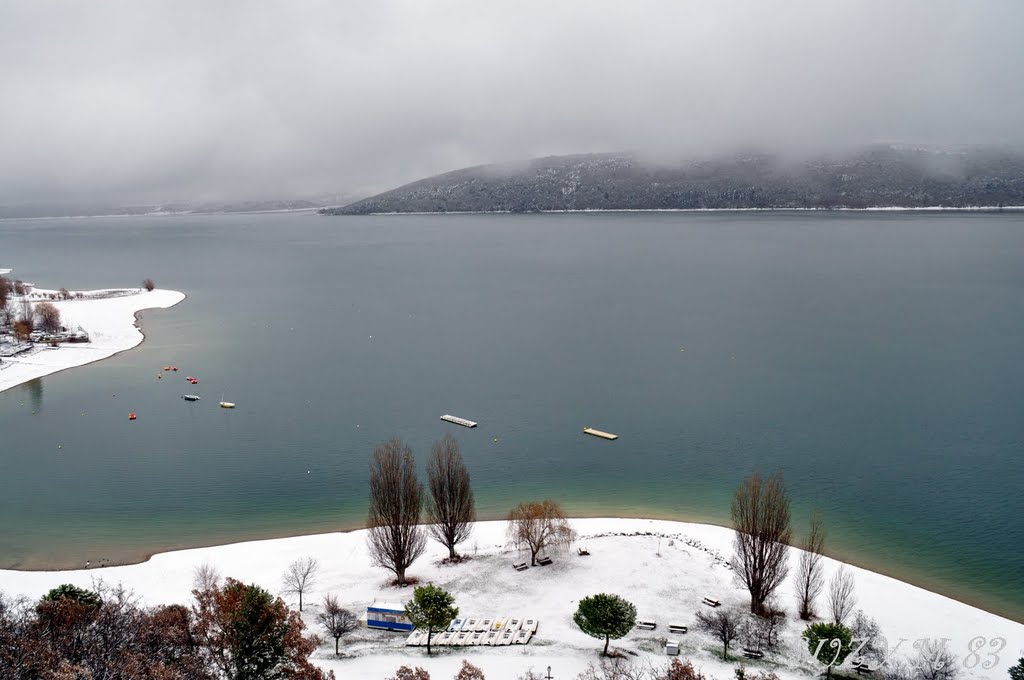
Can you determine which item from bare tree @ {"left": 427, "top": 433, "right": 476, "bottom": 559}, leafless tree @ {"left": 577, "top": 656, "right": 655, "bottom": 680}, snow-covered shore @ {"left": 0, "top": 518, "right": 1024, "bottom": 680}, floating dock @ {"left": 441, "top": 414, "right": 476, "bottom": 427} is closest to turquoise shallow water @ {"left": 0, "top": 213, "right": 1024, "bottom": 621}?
floating dock @ {"left": 441, "top": 414, "right": 476, "bottom": 427}

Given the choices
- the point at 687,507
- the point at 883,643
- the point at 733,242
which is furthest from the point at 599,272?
the point at 883,643

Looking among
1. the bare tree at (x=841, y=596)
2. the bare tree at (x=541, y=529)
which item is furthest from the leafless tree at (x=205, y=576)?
the bare tree at (x=841, y=596)

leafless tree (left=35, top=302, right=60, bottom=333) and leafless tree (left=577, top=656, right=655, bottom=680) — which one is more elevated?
leafless tree (left=35, top=302, right=60, bottom=333)

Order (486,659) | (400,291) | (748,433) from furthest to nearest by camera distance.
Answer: (400,291), (748,433), (486,659)

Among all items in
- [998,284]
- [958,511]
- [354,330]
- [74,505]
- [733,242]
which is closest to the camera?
[958,511]

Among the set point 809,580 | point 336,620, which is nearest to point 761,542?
point 809,580

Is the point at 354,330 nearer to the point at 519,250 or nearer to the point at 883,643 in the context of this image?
the point at 883,643

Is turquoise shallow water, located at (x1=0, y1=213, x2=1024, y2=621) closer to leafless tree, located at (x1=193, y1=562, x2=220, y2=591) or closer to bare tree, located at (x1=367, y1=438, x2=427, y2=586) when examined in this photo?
leafless tree, located at (x1=193, y1=562, x2=220, y2=591)
